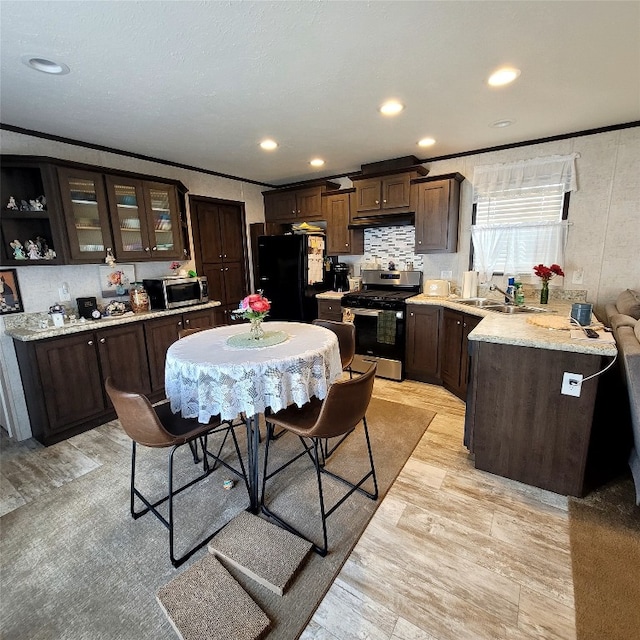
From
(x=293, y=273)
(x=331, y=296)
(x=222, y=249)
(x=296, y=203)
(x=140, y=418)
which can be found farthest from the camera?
(x=296, y=203)

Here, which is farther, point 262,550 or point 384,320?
point 384,320

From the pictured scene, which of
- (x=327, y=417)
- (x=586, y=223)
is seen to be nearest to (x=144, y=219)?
(x=327, y=417)

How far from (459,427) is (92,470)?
277cm

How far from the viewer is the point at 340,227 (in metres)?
4.16

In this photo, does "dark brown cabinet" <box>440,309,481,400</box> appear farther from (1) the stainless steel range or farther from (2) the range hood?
(2) the range hood

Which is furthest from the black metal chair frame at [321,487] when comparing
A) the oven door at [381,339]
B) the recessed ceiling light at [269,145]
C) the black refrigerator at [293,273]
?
the recessed ceiling light at [269,145]

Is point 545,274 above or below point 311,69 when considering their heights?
below

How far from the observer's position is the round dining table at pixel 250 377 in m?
1.60

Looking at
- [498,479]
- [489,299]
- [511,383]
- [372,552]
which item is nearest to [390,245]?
[489,299]

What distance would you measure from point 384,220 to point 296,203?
133 centimetres

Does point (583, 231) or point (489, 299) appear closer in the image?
point (583, 231)

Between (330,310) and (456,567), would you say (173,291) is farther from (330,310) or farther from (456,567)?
(456,567)

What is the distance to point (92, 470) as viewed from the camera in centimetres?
227

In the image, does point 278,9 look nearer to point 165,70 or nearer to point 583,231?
point 165,70
